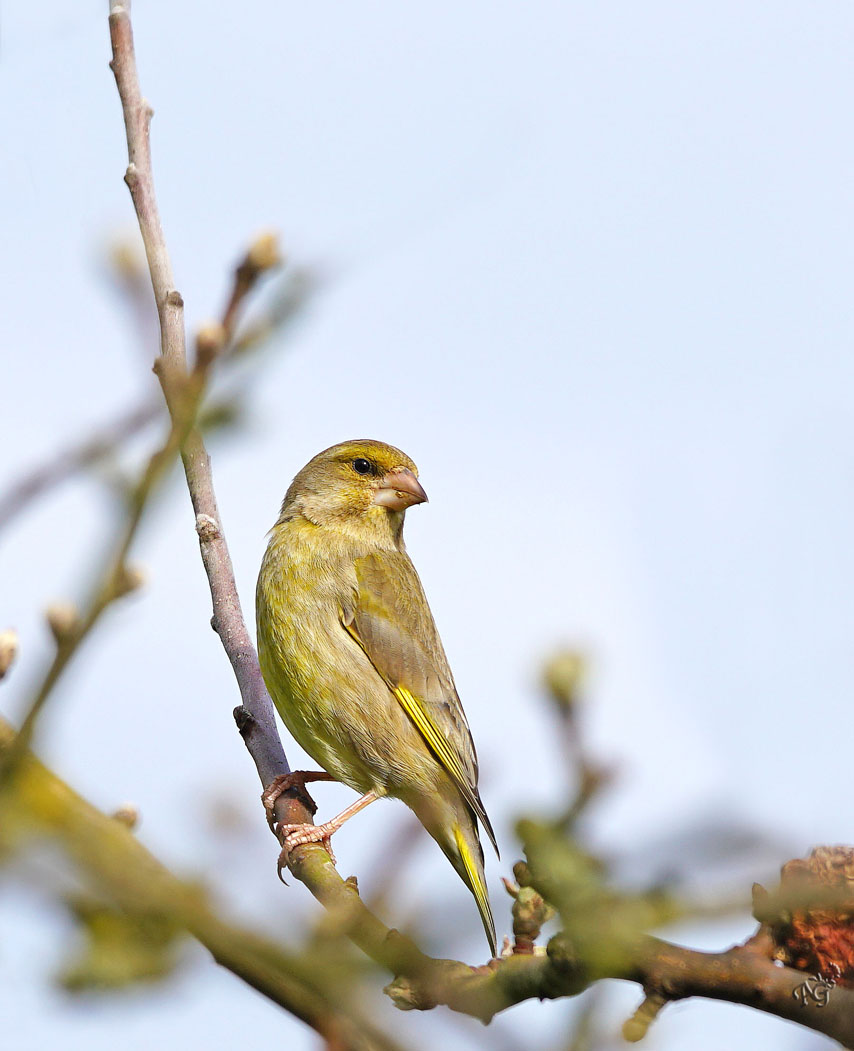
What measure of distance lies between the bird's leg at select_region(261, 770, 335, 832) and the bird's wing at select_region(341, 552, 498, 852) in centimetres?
73

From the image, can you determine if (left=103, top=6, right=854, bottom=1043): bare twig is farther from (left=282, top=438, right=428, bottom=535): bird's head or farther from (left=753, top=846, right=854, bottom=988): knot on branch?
(left=282, top=438, right=428, bottom=535): bird's head

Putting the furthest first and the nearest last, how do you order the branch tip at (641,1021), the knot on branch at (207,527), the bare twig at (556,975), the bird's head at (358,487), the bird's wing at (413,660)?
1. the bird's head at (358,487)
2. the bird's wing at (413,660)
3. the knot on branch at (207,527)
4. the branch tip at (641,1021)
5. the bare twig at (556,975)

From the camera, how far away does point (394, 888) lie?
1.37 metres

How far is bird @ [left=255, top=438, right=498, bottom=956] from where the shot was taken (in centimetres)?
574

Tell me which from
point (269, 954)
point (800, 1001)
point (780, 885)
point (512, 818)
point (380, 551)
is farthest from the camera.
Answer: point (380, 551)

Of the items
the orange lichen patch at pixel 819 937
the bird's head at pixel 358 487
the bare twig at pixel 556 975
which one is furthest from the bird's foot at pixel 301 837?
the orange lichen patch at pixel 819 937

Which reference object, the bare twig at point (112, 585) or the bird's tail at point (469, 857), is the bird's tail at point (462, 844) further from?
the bare twig at point (112, 585)

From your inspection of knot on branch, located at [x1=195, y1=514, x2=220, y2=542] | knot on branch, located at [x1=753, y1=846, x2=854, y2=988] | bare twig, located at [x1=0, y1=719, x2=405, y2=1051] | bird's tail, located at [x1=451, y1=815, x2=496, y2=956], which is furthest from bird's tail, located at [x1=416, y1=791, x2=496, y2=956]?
bare twig, located at [x1=0, y1=719, x2=405, y2=1051]

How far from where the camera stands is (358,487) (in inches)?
270

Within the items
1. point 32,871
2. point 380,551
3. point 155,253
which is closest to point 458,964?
point 32,871

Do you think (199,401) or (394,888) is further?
(394,888)

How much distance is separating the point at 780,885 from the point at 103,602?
753mm

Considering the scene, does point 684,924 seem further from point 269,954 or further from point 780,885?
point 269,954

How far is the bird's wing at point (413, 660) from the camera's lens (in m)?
6.04
